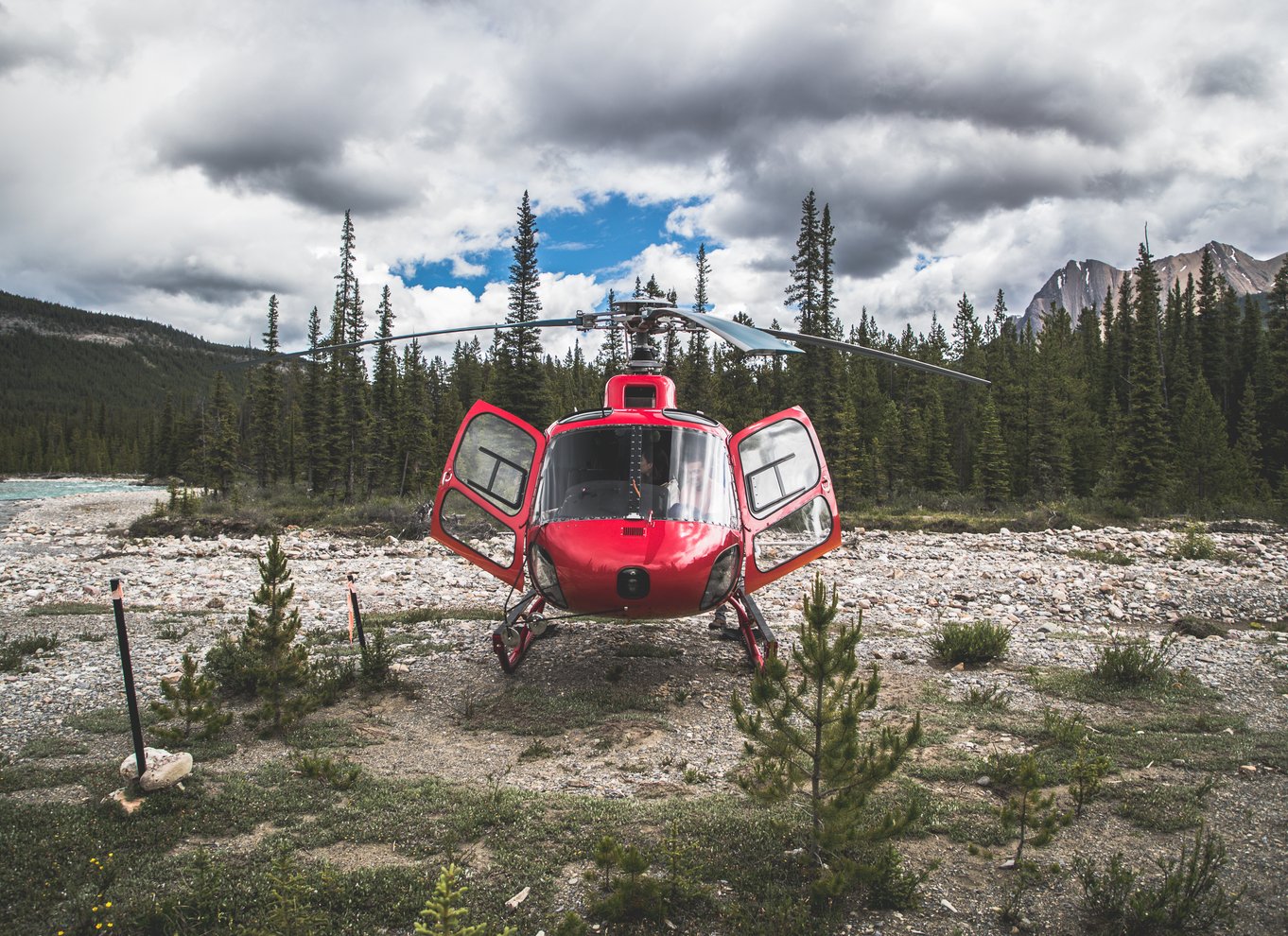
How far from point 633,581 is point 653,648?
3892mm

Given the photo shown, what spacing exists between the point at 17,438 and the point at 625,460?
145 metres

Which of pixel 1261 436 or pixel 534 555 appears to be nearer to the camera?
pixel 534 555

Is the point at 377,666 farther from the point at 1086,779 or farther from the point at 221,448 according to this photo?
the point at 221,448

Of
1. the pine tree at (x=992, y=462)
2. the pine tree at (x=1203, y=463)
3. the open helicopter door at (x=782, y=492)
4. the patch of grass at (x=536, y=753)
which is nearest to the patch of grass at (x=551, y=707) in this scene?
the patch of grass at (x=536, y=753)

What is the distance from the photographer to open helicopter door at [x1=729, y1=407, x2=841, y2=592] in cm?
786

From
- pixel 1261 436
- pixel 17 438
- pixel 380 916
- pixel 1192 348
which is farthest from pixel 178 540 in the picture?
pixel 17 438

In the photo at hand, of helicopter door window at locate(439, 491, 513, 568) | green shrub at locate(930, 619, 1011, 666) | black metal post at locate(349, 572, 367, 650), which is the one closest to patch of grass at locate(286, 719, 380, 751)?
black metal post at locate(349, 572, 367, 650)

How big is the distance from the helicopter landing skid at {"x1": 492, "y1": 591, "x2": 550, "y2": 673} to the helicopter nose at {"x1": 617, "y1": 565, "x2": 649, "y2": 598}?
1.96 meters

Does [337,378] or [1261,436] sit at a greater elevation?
[337,378]

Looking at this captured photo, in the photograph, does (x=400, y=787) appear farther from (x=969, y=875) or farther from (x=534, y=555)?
(x=969, y=875)

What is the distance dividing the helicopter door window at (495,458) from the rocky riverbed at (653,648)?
97.0 inches

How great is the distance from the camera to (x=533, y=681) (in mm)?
8391

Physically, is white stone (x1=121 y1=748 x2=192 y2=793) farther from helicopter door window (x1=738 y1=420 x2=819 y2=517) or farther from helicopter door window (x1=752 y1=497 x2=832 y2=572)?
helicopter door window (x1=738 y1=420 x2=819 y2=517)

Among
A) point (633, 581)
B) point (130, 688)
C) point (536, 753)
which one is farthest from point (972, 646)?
point (130, 688)
